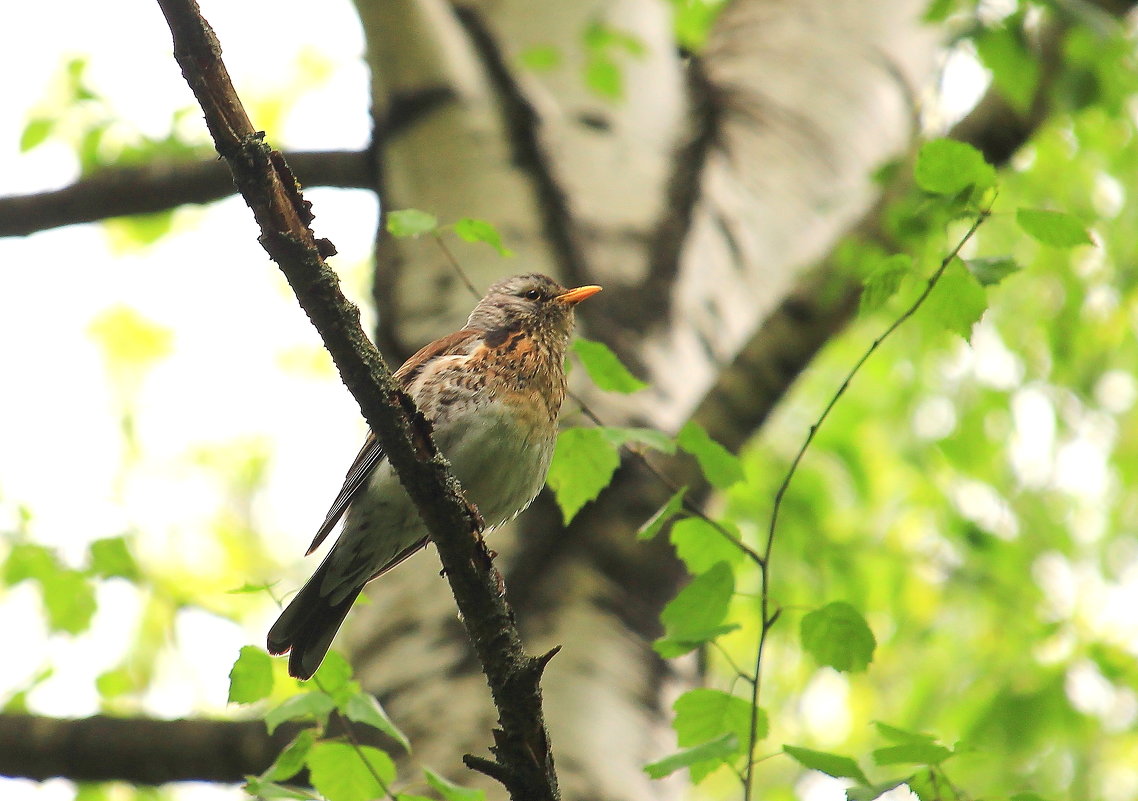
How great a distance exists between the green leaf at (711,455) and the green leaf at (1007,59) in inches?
88.8

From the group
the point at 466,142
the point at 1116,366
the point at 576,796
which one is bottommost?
the point at 576,796

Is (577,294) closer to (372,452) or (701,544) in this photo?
(372,452)

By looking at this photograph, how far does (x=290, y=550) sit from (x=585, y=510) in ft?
36.5

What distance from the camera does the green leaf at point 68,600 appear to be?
178 inches

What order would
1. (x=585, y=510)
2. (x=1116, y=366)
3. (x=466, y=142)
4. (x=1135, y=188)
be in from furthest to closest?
(x=1116, y=366) → (x=1135, y=188) → (x=466, y=142) → (x=585, y=510)

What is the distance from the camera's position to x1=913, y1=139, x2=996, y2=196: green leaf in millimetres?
2486

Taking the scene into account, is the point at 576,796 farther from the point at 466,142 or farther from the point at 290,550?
the point at 290,550

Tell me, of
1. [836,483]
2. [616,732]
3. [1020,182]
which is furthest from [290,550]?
[616,732]

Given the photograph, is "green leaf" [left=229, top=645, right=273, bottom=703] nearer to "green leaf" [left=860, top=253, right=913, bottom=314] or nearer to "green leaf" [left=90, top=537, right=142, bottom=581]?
"green leaf" [left=860, top=253, right=913, bottom=314]

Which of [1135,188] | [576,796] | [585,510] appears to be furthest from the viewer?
[1135,188]

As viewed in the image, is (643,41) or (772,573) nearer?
(643,41)

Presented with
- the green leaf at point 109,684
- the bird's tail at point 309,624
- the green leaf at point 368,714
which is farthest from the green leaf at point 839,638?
the green leaf at point 109,684

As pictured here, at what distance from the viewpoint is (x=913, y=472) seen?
27.3ft

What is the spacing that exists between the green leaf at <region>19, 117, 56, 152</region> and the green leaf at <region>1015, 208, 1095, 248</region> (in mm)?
5234
